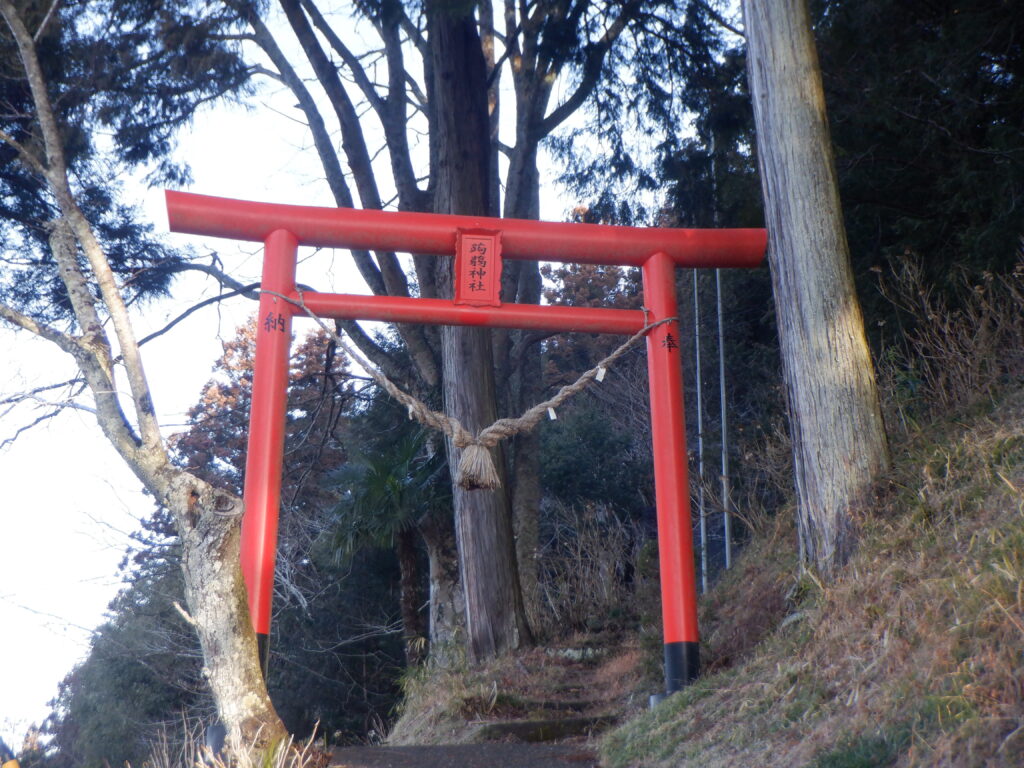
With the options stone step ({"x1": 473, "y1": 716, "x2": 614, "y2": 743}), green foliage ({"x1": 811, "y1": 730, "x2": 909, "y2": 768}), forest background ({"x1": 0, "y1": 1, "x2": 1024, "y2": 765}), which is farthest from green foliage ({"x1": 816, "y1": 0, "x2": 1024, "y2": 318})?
green foliage ({"x1": 811, "y1": 730, "x2": 909, "y2": 768})

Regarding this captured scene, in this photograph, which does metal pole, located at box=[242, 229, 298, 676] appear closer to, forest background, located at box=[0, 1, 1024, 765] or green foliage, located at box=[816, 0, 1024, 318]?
forest background, located at box=[0, 1, 1024, 765]

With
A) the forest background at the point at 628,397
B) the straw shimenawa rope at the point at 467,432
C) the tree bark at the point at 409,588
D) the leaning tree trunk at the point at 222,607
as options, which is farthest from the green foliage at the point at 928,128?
the tree bark at the point at 409,588

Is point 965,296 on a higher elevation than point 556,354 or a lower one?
lower

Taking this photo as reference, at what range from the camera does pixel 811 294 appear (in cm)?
639

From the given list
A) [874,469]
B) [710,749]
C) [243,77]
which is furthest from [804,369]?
[243,77]

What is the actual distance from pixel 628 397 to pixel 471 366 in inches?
300

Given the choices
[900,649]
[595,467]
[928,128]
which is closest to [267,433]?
[900,649]

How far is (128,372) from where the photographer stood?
5.39 meters

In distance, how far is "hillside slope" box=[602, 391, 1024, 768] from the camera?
11.6 feet

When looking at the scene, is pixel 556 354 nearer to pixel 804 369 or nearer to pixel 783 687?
pixel 804 369

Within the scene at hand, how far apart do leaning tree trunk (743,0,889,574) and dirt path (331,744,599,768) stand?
2129 mm

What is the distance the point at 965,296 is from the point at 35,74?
7.53 meters

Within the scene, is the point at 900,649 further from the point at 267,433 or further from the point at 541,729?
the point at 267,433

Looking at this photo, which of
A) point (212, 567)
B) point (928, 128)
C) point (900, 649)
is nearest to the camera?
point (900, 649)
